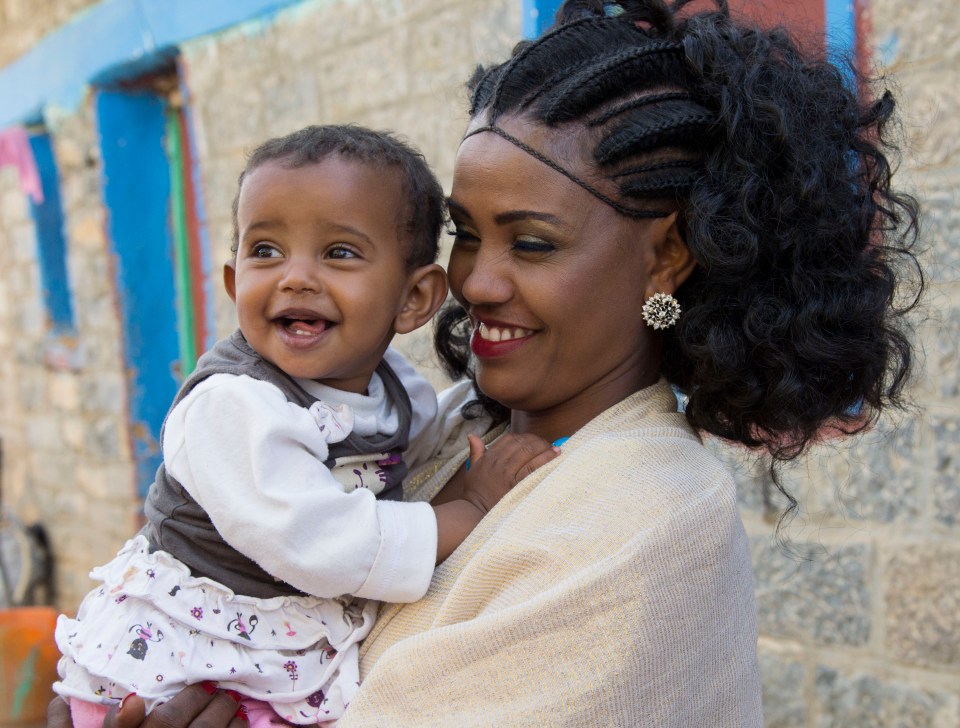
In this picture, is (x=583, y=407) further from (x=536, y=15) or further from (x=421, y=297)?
(x=536, y=15)

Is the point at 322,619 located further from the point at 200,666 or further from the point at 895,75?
the point at 895,75

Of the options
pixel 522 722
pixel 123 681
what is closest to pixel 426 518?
pixel 522 722

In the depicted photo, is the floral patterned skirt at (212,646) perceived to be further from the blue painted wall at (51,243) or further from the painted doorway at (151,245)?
the blue painted wall at (51,243)

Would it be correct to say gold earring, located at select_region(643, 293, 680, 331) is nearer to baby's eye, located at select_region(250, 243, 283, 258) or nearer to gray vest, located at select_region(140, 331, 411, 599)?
gray vest, located at select_region(140, 331, 411, 599)

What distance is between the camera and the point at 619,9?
225cm

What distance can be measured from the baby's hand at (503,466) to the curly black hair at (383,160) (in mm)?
437

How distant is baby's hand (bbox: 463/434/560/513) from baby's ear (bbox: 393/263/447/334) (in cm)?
33

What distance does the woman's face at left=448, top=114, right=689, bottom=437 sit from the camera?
1830mm

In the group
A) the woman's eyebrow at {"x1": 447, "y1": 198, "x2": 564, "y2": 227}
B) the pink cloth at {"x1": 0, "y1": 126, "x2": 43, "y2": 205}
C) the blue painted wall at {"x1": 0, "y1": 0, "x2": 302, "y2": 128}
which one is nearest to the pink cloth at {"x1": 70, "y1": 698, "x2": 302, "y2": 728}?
the woman's eyebrow at {"x1": 447, "y1": 198, "x2": 564, "y2": 227}

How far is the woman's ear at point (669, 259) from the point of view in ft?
6.27

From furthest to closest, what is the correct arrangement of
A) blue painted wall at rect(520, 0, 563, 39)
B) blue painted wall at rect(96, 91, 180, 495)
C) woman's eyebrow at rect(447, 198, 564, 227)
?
blue painted wall at rect(96, 91, 180, 495) → blue painted wall at rect(520, 0, 563, 39) → woman's eyebrow at rect(447, 198, 564, 227)

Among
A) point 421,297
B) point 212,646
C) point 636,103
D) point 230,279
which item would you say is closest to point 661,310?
point 636,103

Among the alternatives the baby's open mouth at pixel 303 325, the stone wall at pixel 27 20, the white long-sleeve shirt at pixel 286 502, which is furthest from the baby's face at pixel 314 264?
the stone wall at pixel 27 20

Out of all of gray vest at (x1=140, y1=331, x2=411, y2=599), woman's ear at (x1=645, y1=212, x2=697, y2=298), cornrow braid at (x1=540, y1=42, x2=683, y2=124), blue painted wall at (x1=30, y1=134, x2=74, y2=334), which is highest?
cornrow braid at (x1=540, y1=42, x2=683, y2=124)
